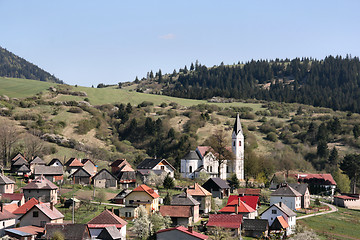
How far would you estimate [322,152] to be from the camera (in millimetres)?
110688

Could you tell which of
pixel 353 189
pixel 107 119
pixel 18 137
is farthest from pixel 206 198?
pixel 107 119

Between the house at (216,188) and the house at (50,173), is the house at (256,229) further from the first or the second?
the house at (50,173)

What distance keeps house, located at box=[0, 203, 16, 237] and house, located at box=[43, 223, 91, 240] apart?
15.2 feet

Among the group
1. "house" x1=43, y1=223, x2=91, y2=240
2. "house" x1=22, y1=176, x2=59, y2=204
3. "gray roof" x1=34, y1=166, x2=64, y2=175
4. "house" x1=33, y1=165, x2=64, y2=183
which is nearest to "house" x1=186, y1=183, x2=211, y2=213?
"house" x1=22, y1=176, x2=59, y2=204

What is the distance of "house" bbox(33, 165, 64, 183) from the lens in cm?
7144

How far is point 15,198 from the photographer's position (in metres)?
55.1

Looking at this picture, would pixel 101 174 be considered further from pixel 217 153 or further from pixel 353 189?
pixel 353 189

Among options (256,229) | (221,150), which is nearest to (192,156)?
(221,150)

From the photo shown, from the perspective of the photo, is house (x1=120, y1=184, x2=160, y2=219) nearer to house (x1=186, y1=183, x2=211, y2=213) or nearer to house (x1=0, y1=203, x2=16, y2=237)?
house (x1=186, y1=183, x2=211, y2=213)

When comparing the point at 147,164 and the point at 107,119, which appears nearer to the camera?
the point at 147,164

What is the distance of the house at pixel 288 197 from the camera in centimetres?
6900

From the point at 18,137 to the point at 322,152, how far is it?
6352 centimetres

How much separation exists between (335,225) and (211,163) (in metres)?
36.5

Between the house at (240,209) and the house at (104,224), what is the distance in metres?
16.1
